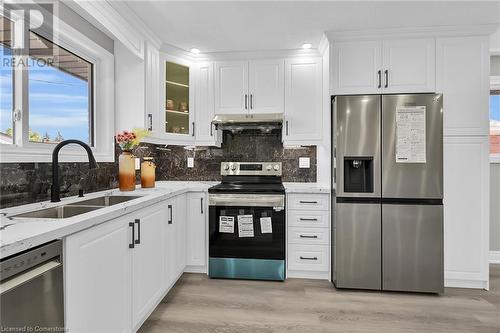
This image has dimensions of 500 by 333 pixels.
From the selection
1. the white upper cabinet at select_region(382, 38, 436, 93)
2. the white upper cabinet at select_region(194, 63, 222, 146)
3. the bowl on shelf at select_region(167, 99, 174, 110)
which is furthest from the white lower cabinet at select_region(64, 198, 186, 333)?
the white upper cabinet at select_region(382, 38, 436, 93)

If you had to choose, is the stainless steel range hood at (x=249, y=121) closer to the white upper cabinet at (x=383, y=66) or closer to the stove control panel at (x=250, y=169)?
the stove control panel at (x=250, y=169)

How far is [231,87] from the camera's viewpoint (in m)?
3.35

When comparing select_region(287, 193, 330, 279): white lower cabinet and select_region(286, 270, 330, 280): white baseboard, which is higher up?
select_region(287, 193, 330, 279): white lower cabinet

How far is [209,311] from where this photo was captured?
2293mm

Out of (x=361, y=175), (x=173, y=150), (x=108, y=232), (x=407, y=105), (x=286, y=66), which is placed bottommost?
(x=108, y=232)

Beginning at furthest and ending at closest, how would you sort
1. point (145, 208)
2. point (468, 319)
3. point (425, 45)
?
point (425, 45) < point (468, 319) < point (145, 208)

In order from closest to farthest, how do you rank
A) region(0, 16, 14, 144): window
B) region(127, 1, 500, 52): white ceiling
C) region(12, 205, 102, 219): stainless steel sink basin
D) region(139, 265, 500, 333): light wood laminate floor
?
region(12, 205, 102, 219): stainless steel sink basin < region(0, 16, 14, 144): window < region(139, 265, 500, 333): light wood laminate floor < region(127, 1, 500, 52): white ceiling

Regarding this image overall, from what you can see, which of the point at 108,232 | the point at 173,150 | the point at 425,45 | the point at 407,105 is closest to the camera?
the point at 108,232

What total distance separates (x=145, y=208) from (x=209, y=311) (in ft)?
3.26

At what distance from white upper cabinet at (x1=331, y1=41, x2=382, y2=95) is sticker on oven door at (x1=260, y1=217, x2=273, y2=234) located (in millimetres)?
1427

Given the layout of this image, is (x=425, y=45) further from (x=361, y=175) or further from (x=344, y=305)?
(x=344, y=305)

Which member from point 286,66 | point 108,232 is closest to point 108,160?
point 108,232

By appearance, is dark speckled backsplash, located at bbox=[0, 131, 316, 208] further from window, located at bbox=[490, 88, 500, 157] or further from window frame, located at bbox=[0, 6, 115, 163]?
window, located at bbox=[490, 88, 500, 157]

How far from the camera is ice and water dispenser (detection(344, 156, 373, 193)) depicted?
2.66 meters
